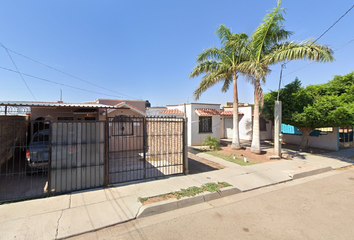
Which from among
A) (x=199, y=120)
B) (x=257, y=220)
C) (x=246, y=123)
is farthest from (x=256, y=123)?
(x=257, y=220)

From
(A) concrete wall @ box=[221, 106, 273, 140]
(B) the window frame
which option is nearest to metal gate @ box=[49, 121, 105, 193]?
(B) the window frame

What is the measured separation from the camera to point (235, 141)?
11.5m

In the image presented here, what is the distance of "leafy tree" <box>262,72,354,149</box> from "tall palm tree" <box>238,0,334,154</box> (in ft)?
7.98

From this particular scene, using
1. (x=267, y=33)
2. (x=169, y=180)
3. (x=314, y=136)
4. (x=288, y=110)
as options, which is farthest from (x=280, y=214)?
(x=314, y=136)

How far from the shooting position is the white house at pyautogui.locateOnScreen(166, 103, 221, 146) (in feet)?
44.0

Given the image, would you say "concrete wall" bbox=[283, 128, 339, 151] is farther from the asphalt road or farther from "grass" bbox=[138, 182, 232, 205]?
"grass" bbox=[138, 182, 232, 205]

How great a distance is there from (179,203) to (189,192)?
571 mm

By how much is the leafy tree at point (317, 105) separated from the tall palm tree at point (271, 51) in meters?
2.43

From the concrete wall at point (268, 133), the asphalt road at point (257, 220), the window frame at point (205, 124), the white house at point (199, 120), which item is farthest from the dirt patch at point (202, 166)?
the concrete wall at point (268, 133)

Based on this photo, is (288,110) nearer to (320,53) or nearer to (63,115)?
(320,53)

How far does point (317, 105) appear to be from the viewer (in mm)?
9305

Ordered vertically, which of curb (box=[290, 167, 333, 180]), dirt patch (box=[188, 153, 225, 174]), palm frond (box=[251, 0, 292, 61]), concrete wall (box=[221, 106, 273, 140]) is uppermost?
palm frond (box=[251, 0, 292, 61])

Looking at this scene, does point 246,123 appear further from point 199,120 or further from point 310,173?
point 310,173

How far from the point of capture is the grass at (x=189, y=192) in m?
4.39
